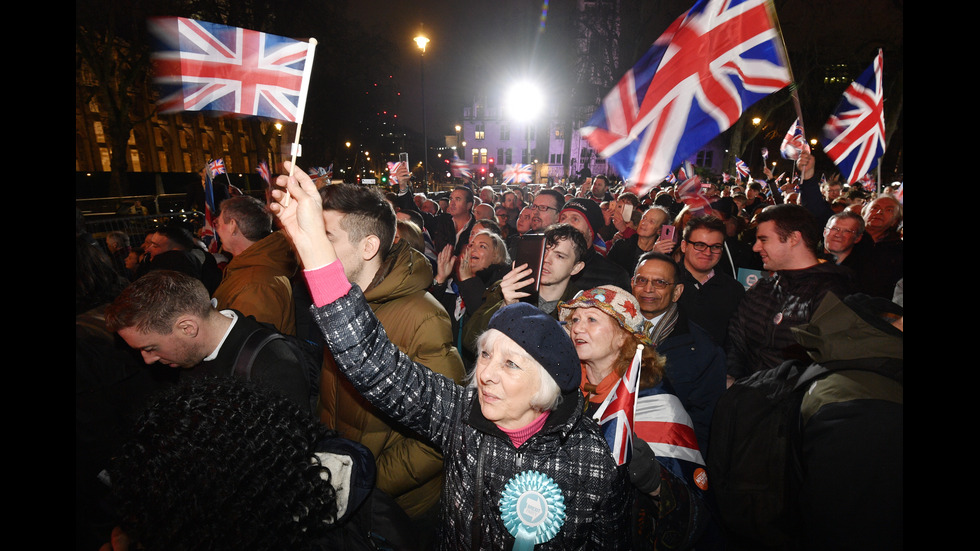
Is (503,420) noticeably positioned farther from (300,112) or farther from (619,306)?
(300,112)

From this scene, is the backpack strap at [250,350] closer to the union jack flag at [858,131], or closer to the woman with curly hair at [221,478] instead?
the woman with curly hair at [221,478]

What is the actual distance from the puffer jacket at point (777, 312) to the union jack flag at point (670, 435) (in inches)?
56.6

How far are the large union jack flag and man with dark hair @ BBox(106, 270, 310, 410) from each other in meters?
→ 1.32

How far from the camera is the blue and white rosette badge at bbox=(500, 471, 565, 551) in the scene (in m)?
1.78

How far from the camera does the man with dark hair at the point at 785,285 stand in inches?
140

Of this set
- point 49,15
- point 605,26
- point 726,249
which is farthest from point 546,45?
point 49,15

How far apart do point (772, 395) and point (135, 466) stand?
8.86ft

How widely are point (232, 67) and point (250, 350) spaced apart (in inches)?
78.3

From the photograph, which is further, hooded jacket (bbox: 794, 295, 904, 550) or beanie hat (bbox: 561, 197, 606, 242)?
beanie hat (bbox: 561, 197, 606, 242)

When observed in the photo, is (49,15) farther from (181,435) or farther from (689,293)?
(689,293)

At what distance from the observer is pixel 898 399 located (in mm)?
1811

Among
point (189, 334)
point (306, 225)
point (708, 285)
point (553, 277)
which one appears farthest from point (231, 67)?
point (708, 285)


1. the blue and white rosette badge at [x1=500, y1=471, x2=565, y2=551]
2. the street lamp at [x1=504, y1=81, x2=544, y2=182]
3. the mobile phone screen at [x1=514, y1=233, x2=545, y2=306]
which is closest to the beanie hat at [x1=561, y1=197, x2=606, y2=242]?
the mobile phone screen at [x1=514, y1=233, x2=545, y2=306]

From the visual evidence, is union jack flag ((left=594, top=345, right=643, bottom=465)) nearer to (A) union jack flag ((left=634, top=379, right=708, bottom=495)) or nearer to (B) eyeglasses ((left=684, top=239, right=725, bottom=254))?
(A) union jack flag ((left=634, top=379, right=708, bottom=495))
